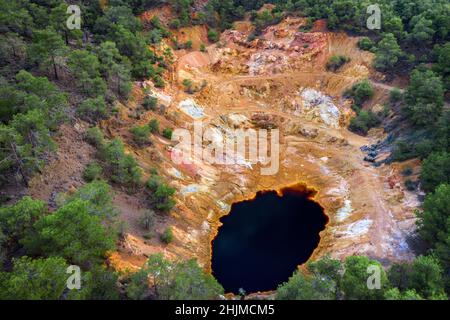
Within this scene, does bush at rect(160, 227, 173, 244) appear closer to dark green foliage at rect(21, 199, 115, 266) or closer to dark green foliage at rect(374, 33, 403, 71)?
dark green foliage at rect(21, 199, 115, 266)

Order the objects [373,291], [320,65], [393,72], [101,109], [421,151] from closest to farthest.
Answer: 1. [373,291]
2. [101,109]
3. [421,151]
4. [393,72]
5. [320,65]

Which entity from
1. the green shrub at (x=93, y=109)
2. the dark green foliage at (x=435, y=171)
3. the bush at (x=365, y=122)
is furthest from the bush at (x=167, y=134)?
the dark green foliage at (x=435, y=171)

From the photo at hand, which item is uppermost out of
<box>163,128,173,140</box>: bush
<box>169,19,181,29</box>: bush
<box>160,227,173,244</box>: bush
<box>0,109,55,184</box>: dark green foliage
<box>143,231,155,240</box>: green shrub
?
<box>169,19,181,29</box>: bush

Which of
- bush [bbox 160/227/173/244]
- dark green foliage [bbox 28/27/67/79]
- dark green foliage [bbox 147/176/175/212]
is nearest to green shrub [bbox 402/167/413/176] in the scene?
dark green foliage [bbox 147/176/175/212]

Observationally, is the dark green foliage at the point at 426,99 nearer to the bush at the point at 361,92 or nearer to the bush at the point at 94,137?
the bush at the point at 361,92

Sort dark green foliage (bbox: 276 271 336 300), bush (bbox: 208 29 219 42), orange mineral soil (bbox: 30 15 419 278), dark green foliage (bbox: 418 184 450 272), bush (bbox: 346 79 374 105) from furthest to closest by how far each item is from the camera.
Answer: bush (bbox: 208 29 219 42) → bush (bbox: 346 79 374 105) → orange mineral soil (bbox: 30 15 419 278) → dark green foliage (bbox: 418 184 450 272) → dark green foliage (bbox: 276 271 336 300)

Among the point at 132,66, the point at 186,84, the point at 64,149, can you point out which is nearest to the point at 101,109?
the point at 64,149

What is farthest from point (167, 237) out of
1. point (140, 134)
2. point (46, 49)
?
point (46, 49)

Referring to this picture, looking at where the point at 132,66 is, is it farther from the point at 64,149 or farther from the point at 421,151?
the point at 421,151

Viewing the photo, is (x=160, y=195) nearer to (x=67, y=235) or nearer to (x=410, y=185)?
(x=67, y=235)
